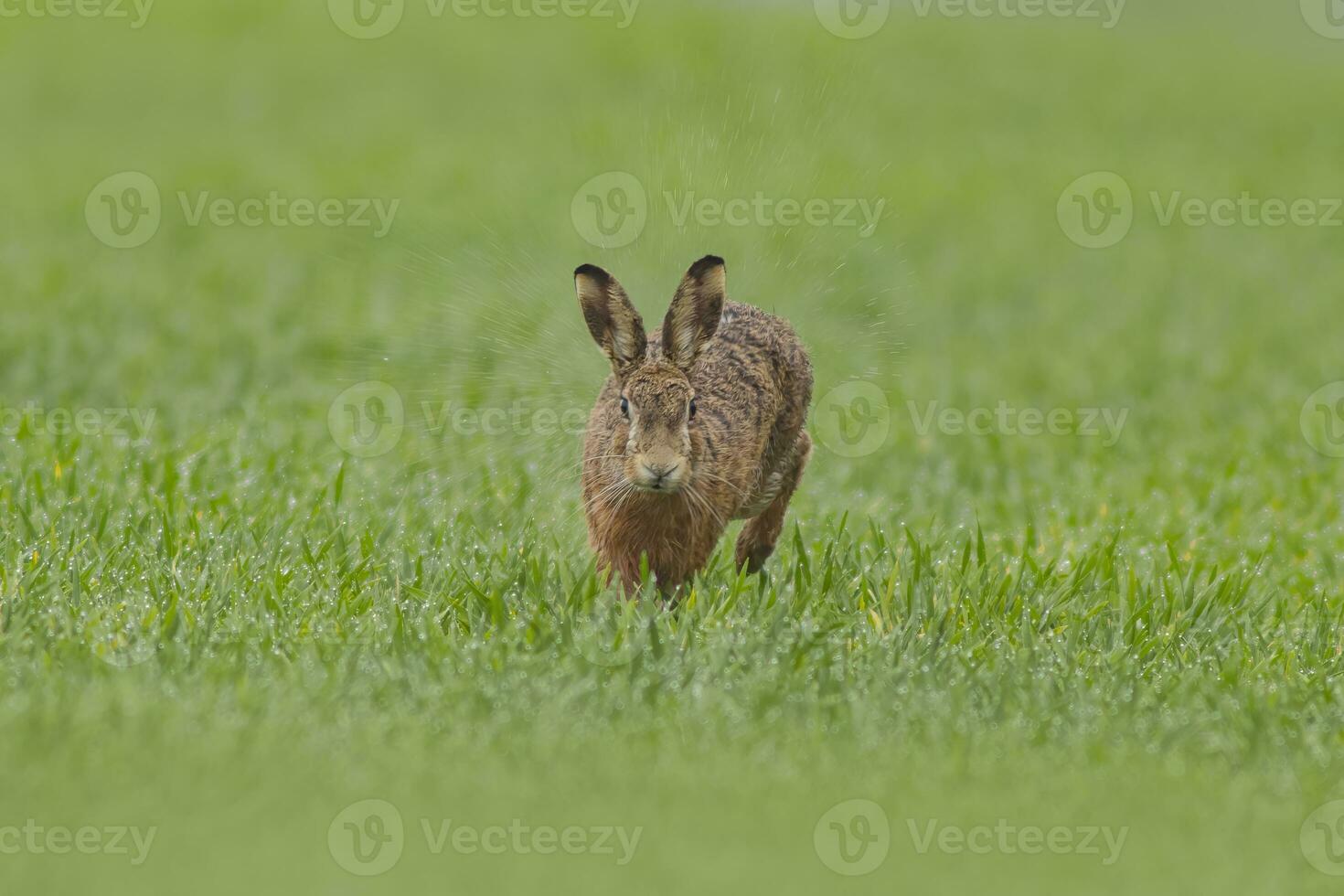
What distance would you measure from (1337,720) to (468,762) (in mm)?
3020

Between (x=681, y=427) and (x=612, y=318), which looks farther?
(x=612, y=318)

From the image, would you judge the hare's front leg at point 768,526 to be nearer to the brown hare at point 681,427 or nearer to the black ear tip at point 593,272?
the brown hare at point 681,427

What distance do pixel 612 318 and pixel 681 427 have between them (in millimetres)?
482

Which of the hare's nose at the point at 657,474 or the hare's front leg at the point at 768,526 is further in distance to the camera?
the hare's front leg at the point at 768,526

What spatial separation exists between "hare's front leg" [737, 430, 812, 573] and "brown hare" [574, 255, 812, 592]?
123 mm

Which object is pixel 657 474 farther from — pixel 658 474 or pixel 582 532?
pixel 582 532

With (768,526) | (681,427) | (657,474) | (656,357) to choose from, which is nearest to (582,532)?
(768,526)

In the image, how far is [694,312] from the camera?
5.69 meters

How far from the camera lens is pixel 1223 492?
29.0 feet

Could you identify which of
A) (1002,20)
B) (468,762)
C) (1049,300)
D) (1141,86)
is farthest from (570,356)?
(1002,20)

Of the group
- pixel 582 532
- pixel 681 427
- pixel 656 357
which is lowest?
pixel 582 532

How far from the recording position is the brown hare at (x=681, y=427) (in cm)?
551

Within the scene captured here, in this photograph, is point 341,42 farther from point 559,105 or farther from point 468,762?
point 468,762

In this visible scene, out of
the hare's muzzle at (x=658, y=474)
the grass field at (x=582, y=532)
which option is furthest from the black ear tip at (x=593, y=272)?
the grass field at (x=582, y=532)
